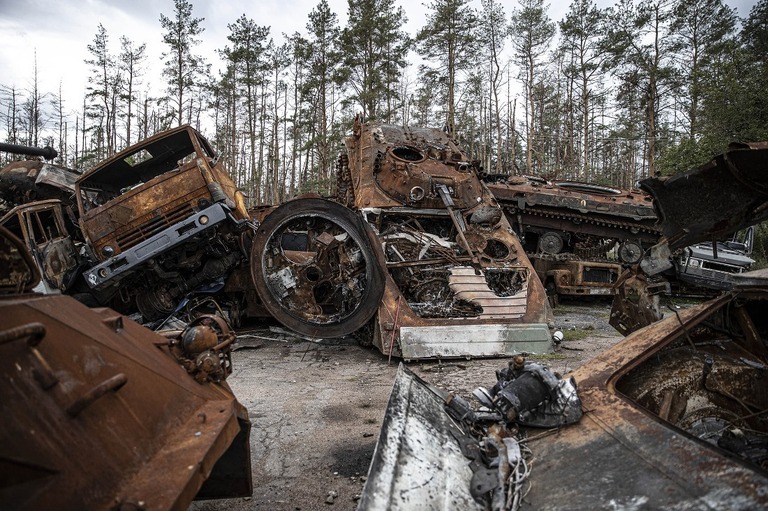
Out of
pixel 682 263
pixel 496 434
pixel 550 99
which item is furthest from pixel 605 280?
pixel 550 99

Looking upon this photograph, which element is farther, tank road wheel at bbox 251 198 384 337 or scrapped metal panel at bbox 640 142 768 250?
tank road wheel at bbox 251 198 384 337

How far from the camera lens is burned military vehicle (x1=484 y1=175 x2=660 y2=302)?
34.3 feet

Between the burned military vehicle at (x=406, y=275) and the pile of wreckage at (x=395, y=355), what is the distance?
0.09 feet

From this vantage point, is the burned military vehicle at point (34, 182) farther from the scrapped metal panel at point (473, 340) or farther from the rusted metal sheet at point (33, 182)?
the scrapped metal panel at point (473, 340)

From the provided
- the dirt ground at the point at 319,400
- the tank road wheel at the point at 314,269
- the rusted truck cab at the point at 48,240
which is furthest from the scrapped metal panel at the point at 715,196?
the rusted truck cab at the point at 48,240

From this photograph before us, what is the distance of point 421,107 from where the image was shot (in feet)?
111

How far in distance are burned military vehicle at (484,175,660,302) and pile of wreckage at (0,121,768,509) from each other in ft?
14.7

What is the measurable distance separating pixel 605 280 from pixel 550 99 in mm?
25064

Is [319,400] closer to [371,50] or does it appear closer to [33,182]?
[33,182]

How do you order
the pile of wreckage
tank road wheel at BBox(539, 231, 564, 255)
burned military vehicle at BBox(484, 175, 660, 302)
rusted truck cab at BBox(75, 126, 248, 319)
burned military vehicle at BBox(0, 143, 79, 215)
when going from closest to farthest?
the pile of wreckage
rusted truck cab at BBox(75, 126, 248, 319)
burned military vehicle at BBox(0, 143, 79, 215)
burned military vehicle at BBox(484, 175, 660, 302)
tank road wheel at BBox(539, 231, 564, 255)

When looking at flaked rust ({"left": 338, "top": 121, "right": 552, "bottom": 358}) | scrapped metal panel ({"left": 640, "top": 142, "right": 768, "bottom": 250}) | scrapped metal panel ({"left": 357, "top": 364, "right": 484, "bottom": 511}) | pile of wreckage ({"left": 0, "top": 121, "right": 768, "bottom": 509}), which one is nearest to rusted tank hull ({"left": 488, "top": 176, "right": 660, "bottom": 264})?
flaked rust ({"left": 338, "top": 121, "right": 552, "bottom": 358})

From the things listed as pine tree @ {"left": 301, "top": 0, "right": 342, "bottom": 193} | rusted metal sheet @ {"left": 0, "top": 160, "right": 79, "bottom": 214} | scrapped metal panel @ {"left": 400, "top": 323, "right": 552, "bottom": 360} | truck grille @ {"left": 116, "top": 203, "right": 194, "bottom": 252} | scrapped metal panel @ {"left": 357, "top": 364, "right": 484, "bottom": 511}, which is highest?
pine tree @ {"left": 301, "top": 0, "right": 342, "bottom": 193}

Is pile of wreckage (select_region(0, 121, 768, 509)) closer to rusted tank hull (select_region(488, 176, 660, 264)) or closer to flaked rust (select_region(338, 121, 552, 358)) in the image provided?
flaked rust (select_region(338, 121, 552, 358))

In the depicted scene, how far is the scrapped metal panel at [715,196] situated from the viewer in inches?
84.0
